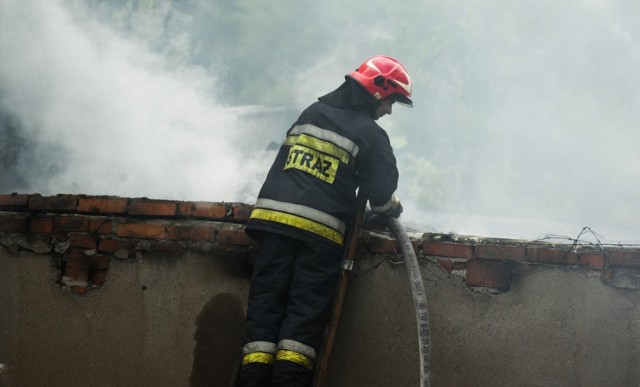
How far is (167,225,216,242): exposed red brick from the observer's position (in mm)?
2844

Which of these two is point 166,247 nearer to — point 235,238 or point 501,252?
point 235,238

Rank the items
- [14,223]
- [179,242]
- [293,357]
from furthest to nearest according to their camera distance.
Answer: [14,223] → [179,242] → [293,357]

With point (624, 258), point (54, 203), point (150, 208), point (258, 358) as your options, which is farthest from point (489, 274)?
point (54, 203)

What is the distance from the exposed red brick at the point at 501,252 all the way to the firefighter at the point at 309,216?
519 mm

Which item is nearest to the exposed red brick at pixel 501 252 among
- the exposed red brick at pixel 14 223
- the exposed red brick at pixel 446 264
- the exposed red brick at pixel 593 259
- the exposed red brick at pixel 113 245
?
the exposed red brick at pixel 446 264

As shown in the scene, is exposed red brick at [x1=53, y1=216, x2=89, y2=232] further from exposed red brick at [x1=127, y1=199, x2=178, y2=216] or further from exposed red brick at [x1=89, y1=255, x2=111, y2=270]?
exposed red brick at [x1=127, y1=199, x2=178, y2=216]

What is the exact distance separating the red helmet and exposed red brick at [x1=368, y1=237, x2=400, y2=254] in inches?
30.4

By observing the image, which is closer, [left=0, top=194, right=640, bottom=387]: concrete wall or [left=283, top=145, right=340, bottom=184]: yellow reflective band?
[left=283, top=145, right=340, bottom=184]: yellow reflective band

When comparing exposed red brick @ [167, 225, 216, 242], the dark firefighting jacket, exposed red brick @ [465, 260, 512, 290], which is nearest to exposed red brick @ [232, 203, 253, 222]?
exposed red brick @ [167, 225, 216, 242]

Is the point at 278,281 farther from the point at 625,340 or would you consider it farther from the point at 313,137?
the point at 625,340

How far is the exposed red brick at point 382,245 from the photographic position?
274 centimetres

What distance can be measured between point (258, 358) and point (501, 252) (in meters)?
1.40

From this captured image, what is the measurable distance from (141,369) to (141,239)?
2.40ft

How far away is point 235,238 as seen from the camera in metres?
2.81
